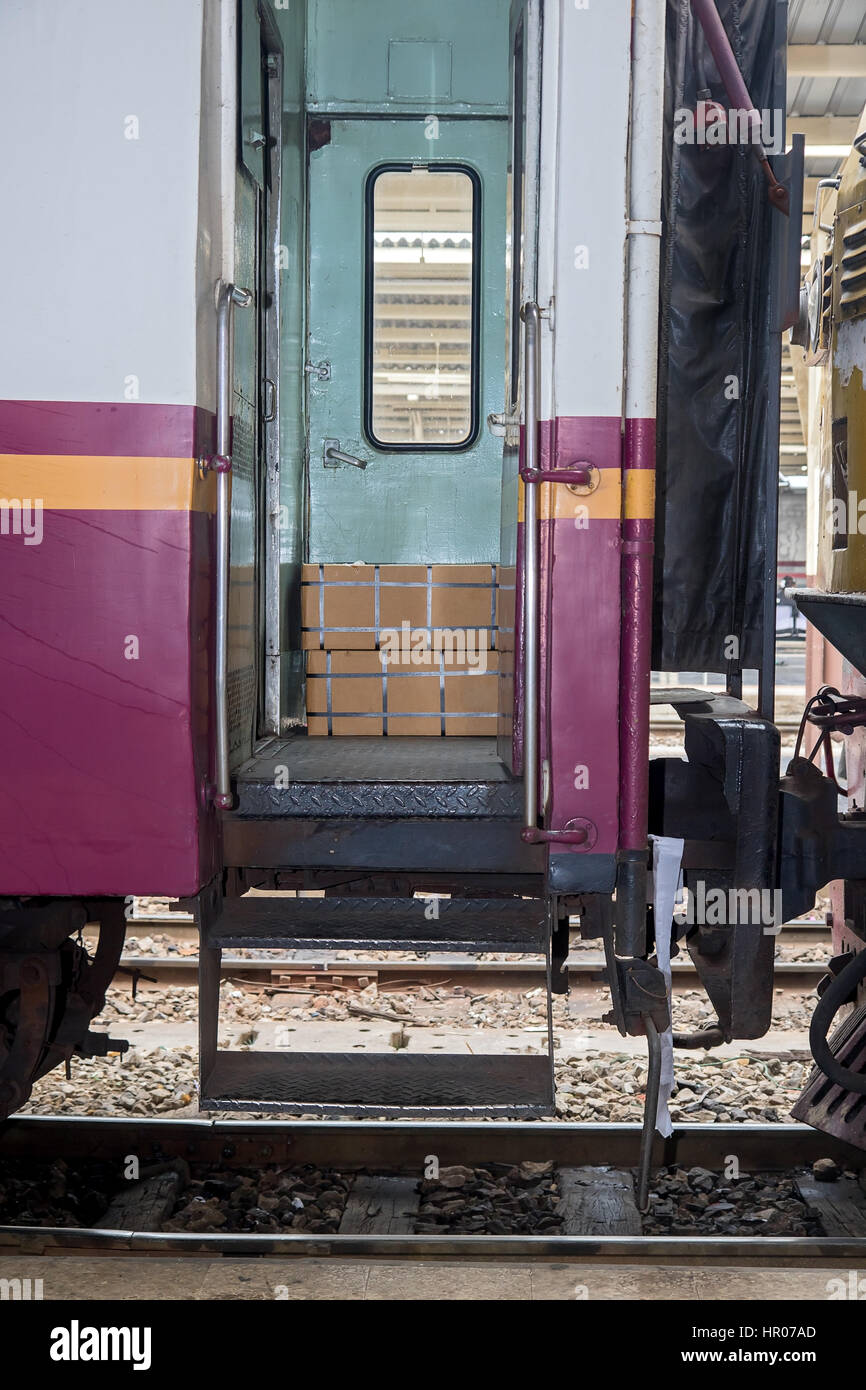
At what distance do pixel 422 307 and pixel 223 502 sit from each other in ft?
7.48

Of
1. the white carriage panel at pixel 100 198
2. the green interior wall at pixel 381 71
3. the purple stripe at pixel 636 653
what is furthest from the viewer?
the green interior wall at pixel 381 71

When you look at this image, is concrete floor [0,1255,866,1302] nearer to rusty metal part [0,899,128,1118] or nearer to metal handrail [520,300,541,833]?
rusty metal part [0,899,128,1118]

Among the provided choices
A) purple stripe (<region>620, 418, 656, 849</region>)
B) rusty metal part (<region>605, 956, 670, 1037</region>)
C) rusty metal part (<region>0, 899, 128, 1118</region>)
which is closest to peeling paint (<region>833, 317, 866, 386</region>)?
purple stripe (<region>620, 418, 656, 849</region>)

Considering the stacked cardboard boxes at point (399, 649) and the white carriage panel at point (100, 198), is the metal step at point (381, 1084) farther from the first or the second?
the white carriage panel at point (100, 198)

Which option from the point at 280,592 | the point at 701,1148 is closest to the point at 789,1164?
the point at 701,1148

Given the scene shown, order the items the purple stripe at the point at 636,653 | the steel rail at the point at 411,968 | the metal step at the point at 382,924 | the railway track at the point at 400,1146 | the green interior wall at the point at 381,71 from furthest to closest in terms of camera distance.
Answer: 1. the steel rail at the point at 411,968
2. the green interior wall at the point at 381,71
3. the railway track at the point at 400,1146
4. the metal step at the point at 382,924
5. the purple stripe at the point at 636,653

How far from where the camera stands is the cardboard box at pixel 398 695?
4.77 m

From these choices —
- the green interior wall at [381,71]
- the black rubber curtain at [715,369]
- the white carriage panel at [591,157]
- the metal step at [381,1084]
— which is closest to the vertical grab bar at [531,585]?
the white carriage panel at [591,157]

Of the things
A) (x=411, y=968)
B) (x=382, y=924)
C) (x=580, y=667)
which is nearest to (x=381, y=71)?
(x=580, y=667)

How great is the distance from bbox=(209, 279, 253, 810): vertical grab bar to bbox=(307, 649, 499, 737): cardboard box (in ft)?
4.96

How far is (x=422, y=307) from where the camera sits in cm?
505

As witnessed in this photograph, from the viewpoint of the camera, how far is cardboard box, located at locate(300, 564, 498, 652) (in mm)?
4738

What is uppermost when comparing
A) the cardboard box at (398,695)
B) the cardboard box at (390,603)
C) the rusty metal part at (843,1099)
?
the cardboard box at (390,603)

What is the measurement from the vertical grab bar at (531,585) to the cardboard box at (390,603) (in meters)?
1.62
